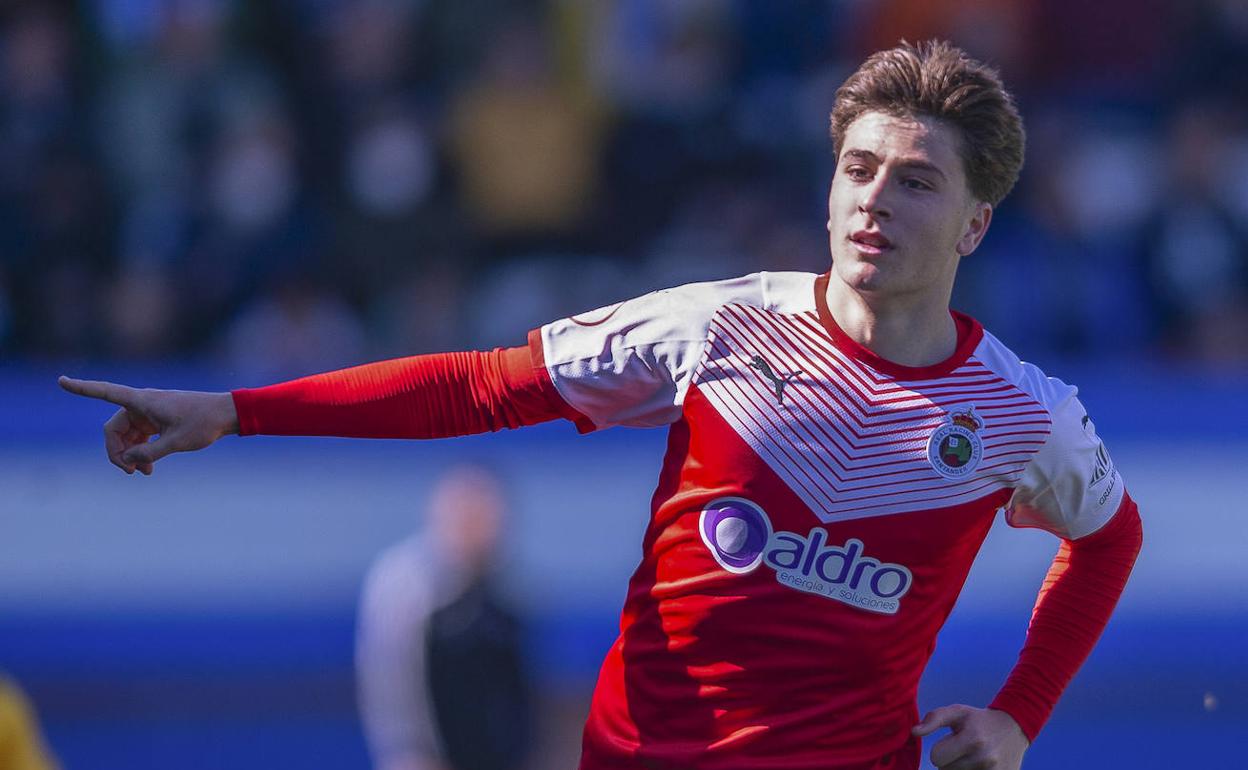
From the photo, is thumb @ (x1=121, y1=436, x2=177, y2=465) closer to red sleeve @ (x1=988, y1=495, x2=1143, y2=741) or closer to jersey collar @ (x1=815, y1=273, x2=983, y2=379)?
jersey collar @ (x1=815, y1=273, x2=983, y2=379)

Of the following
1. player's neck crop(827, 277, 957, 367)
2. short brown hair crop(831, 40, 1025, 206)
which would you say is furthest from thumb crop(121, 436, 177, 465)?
short brown hair crop(831, 40, 1025, 206)

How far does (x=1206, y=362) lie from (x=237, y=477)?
491 centimetres

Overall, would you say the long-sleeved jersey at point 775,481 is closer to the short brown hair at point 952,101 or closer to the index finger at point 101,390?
the index finger at point 101,390

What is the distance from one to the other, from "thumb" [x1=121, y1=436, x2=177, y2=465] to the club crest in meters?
1.57

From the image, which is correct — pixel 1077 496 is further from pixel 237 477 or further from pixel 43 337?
pixel 43 337

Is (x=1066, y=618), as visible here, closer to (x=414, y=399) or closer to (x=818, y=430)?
(x=818, y=430)

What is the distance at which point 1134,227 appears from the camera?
392 inches

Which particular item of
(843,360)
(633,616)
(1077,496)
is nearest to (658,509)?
(633,616)

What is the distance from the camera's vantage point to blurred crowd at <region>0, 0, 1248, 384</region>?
9.38m

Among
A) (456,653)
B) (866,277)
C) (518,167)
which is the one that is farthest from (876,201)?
(518,167)

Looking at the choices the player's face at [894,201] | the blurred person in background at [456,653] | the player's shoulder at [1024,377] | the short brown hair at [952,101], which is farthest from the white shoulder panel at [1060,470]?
the blurred person in background at [456,653]

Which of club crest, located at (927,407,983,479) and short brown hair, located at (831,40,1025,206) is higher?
short brown hair, located at (831,40,1025,206)

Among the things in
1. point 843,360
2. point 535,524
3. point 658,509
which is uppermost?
point 843,360

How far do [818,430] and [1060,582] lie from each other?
79 cm
